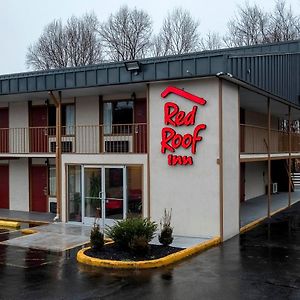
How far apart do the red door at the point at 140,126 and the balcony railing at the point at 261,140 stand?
3970 millimetres

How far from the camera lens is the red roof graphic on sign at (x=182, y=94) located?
42.6 ft

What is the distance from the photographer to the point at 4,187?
65.1ft

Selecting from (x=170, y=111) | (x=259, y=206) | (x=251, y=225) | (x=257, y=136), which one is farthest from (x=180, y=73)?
(x=259, y=206)

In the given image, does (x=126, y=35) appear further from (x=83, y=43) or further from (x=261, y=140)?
(x=261, y=140)

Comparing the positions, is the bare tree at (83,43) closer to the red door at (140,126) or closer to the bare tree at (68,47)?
the bare tree at (68,47)

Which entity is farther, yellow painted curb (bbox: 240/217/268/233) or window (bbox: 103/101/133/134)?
window (bbox: 103/101/133/134)

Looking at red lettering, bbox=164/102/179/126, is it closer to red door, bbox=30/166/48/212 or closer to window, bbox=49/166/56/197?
window, bbox=49/166/56/197

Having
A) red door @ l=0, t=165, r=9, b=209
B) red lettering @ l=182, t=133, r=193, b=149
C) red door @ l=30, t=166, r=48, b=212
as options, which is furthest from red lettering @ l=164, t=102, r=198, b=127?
red door @ l=0, t=165, r=9, b=209

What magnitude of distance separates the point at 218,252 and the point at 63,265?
13.0 ft

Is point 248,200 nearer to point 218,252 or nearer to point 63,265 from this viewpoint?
point 218,252

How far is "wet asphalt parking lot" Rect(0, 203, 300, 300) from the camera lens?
26.7 feet

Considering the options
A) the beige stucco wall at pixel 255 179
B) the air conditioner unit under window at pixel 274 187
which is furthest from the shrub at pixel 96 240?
the air conditioner unit under window at pixel 274 187

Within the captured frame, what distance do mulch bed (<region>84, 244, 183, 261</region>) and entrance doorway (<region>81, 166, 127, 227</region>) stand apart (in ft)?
11.9

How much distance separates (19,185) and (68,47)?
39.5m
